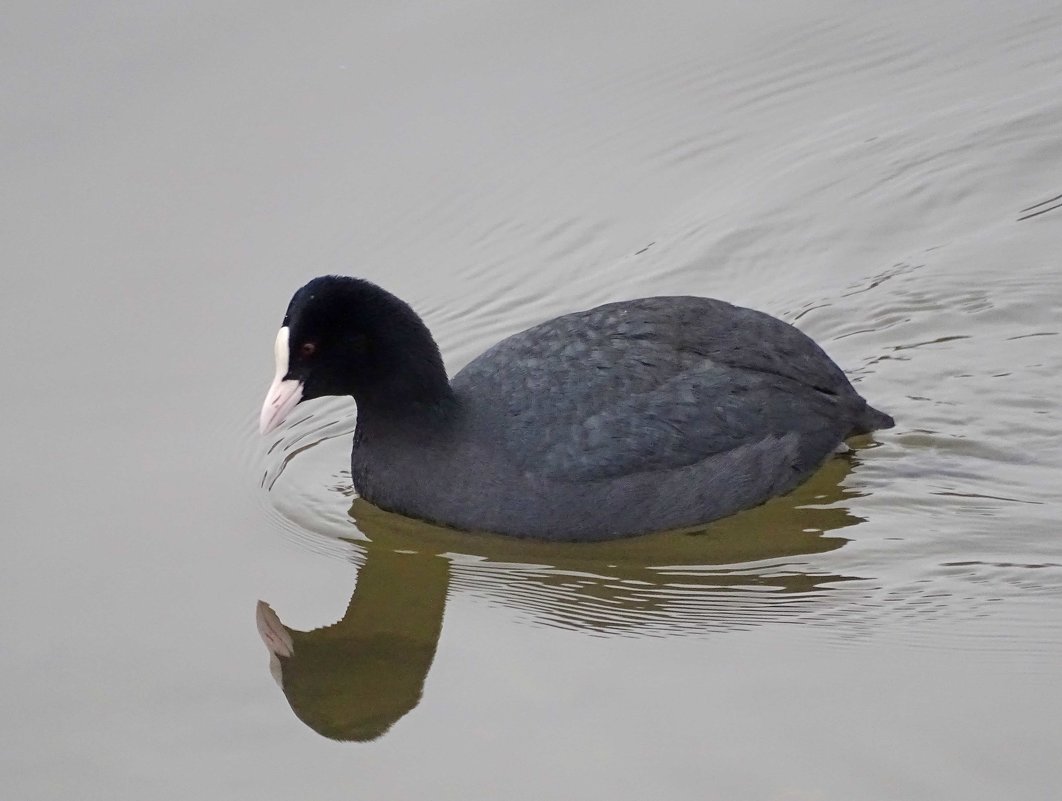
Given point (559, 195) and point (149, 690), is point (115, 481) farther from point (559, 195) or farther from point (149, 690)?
point (559, 195)

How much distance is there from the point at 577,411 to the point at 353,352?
890mm

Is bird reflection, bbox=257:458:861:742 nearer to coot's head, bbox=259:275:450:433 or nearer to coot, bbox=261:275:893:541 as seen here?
coot, bbox=261:275:893:541

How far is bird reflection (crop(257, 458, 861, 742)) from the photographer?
5.25m

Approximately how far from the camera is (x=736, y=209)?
8.07m

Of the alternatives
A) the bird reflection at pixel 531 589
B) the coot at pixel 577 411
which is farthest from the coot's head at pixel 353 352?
the bird reflection at pixel 531 589

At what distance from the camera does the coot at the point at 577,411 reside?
5.99 m

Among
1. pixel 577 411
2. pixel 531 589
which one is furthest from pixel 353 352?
pixel 531 589

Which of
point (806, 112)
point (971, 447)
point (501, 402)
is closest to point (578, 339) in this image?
point (501, 402)

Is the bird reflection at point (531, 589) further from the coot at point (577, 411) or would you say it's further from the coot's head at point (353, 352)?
the coot's head at point (353, 352)

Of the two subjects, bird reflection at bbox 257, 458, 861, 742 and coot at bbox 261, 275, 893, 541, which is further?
coot at bbox 261, 275, 893, 541

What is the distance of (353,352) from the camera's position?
6188mm

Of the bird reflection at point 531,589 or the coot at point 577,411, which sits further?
the coot at point 577,411

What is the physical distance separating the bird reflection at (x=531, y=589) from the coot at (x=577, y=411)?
0.27 feet

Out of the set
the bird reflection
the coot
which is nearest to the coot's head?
the coot
